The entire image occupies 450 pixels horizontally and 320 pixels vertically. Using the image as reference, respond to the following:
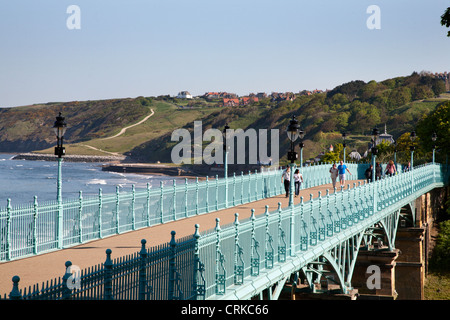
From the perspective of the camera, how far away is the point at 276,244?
49.8ft

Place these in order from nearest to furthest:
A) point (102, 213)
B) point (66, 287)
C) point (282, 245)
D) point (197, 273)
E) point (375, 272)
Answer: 1. point (66, 287)
2. point (197, 273)
3. point (282, 245)
4. point (102, 213)
5. point (375, 272)

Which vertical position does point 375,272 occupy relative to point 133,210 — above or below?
below

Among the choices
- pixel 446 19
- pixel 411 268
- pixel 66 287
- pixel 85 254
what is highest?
pixel 446 19

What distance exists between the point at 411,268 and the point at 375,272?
432 inches

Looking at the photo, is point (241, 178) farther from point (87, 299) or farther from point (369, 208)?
point (87, 299)

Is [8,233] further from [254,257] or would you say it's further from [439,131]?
[439,131]

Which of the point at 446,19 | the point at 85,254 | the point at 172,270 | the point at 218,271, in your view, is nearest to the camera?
the point at 172,270

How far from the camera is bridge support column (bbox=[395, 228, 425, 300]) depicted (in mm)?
42406

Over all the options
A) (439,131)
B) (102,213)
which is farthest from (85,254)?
(439,131)

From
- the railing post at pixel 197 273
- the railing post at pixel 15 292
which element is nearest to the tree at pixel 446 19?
the railing post at pixel 197 273

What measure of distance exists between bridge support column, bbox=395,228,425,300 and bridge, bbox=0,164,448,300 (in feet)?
2.38

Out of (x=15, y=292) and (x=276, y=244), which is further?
(x=276, y=244)

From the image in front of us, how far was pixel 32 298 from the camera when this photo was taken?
23.7ft

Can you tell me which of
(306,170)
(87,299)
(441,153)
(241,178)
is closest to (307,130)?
(441,153)
